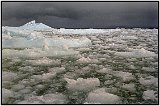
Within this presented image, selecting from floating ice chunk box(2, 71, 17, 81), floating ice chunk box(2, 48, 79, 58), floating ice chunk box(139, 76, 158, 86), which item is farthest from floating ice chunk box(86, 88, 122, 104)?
floating ice chunk box(2, 48, 79, 58)

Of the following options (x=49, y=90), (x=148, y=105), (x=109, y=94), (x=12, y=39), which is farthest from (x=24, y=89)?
(x=12, y=39)

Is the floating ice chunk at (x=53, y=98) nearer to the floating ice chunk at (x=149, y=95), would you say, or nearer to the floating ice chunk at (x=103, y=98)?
the floating ice chunk at (x=103, y=98)

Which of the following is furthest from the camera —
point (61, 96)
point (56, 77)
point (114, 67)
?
point (114, 67)

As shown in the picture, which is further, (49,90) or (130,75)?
(130,75)

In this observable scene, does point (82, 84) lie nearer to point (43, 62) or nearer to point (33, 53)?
point (43, 62)

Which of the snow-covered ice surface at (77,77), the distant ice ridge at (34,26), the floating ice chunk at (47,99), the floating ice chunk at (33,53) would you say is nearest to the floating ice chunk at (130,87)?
the snow-covered ice surface at (77,77)

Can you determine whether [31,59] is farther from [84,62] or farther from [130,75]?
[130,75]

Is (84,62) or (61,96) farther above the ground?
(84,62)
